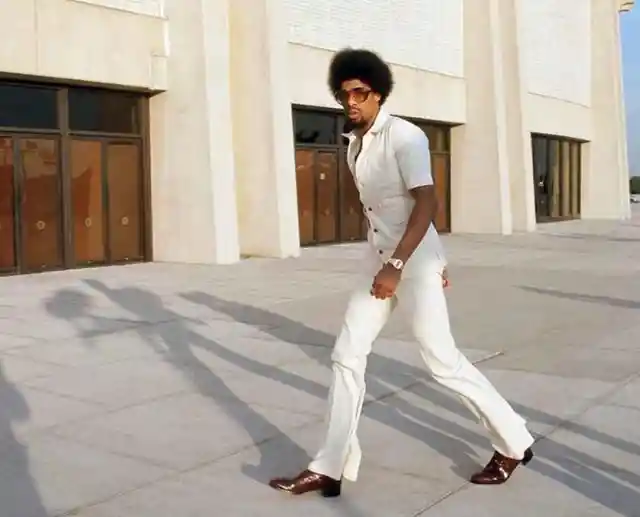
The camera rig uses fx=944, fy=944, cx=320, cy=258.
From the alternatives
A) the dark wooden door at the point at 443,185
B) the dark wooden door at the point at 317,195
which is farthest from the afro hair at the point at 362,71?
the dark wooden door at the point at 443,185

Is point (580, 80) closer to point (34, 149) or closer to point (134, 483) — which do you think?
point (34, 149)

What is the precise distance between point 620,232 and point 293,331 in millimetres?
21018

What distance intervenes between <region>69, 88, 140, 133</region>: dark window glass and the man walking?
518 inches

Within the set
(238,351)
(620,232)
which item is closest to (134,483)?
(238,351)

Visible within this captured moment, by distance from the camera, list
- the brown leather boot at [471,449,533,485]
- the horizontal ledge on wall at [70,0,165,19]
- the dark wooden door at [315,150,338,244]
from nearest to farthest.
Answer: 1. the brown leather boot at [471,449,533,485]
2. the horizontal ledge on wall at [70,0,165,19]
3. the dark wooden door at [315,150,338,244]

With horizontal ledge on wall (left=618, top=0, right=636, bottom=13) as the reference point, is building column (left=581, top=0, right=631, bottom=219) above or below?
below

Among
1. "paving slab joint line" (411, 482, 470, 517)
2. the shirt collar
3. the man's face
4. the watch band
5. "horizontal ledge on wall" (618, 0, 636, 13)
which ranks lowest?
"paving slab joint line" (411, 482, 470, 517)

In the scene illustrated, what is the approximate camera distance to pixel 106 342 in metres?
8.79

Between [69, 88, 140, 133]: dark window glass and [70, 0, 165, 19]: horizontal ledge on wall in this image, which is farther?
[69, 88, 140, 133]: dark window glass

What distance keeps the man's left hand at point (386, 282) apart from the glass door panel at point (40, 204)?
508 inches

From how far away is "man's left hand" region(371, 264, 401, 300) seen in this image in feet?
13.5

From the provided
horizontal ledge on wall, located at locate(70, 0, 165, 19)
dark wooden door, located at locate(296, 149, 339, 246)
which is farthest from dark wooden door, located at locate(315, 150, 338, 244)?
horizontal ledge on wall, located at locate(70, 0, 165, 19)

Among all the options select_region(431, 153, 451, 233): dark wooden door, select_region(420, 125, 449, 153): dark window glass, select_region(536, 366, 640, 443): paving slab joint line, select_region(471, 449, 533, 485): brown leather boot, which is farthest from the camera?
select_region(431, 153, 451, 233): dark wooden door

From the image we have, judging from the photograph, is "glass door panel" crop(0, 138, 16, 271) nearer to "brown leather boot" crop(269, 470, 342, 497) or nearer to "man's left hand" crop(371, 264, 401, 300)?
"brown leather boot" crop(269, 470, 342, 497)
